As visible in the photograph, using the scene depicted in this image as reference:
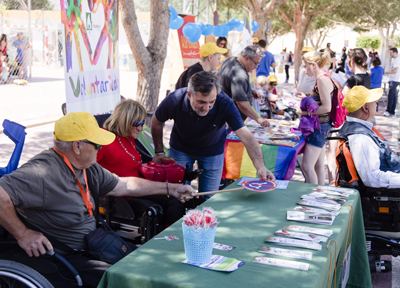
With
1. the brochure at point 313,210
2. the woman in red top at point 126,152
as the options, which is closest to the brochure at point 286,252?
the brochure at point 313,210

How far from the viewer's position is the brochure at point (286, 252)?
2.21 meters

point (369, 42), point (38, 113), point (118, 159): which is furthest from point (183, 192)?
point (369, 42)

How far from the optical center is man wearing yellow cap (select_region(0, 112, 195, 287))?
2367mm

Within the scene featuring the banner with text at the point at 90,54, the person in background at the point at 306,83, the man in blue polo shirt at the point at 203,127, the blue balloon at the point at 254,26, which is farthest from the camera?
the blue balloon at the point at 254,26

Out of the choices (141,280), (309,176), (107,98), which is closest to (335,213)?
(141,280)

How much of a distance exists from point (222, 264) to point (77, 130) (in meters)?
1.17

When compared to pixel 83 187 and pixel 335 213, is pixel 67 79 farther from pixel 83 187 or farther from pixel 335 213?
pixel 335 213

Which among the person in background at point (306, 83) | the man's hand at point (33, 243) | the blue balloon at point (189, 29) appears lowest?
the man's hand at point (33, 243)

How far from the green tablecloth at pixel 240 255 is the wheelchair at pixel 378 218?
0.47 meters

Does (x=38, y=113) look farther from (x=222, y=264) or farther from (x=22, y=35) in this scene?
(x=222, y=264)

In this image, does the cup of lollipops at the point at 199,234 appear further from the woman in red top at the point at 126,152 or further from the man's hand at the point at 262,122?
the man's hand at the point at 262,122

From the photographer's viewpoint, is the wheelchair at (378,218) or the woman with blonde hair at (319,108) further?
the woman with blonde hair at (319,108)

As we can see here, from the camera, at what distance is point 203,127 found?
3.97m

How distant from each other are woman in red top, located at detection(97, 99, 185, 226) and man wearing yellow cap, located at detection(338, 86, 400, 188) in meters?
1.54
